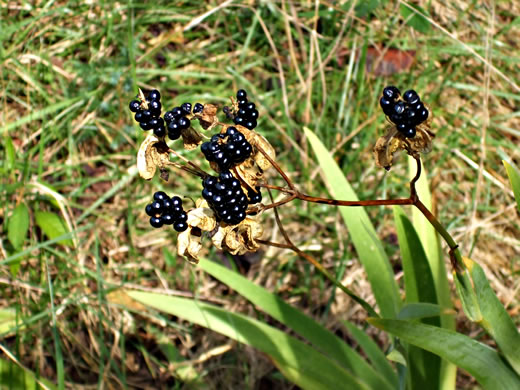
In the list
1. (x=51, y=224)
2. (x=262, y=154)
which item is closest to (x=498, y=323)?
(x=262, y=154)

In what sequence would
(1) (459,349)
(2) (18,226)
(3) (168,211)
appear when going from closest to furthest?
(3) (168,211), (1) (459,349), (2) (18,226)

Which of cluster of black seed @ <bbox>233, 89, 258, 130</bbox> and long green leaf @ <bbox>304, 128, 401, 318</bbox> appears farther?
long green leaf @ <bbox>304, 128, 401, 318</bbox>

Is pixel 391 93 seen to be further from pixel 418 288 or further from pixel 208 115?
pixel 418 288

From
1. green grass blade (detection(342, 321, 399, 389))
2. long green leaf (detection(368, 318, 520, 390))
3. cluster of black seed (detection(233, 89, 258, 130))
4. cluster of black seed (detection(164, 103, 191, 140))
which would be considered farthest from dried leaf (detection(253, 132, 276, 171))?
green grass blade (detection(342, 321, 399, 389))

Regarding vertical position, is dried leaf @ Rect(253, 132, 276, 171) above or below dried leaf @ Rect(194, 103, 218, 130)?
below

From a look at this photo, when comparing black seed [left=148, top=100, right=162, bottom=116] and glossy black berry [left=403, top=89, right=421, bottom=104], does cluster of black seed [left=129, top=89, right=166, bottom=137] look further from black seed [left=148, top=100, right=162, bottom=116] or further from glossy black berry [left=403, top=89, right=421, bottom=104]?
glossy black berry [left=403, top=89, right=421, bottom=104]

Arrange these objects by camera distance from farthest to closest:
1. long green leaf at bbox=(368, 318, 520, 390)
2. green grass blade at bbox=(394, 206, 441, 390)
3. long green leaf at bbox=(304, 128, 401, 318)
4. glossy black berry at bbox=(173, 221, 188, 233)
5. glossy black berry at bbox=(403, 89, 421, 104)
Result: long green leaf at bbox=(304, 128, 401, 318)
green grass blade at bbox=(394, 206, 441, 390)
long green leaf at bbox=(368, 318, 520, 390)
glossy black berry at bbox=(173, 221, 188, 233)
glossy black berry at bbox=(403, 89, 421, 104)
